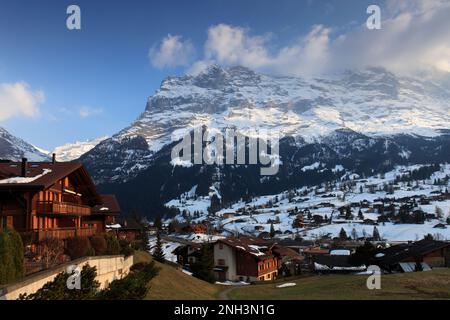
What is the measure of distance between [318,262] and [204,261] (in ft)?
161

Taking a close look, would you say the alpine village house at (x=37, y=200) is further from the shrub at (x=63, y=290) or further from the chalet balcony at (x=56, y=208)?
the shrub at (x=63, y=290)

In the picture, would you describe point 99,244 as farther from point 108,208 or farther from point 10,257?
point 108,208

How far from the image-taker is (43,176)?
36531mm

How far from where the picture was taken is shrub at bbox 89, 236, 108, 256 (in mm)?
30641

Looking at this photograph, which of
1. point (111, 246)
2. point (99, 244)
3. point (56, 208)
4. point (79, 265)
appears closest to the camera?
point (79, 265)

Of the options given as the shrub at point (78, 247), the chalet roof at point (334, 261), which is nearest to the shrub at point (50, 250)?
the shrub at point (78, 247)

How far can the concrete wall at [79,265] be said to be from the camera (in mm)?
15023

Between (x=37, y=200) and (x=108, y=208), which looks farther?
(x=108, y=208)

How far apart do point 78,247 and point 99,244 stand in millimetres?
3210

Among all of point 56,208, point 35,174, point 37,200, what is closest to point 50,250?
point 37,200

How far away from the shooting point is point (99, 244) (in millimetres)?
31250

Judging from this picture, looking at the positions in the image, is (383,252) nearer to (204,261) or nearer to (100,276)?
(204,261)

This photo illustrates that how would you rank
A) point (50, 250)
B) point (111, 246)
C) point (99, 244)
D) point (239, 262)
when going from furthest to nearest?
point (239, 262)
point (111, 246)
point (99, 244)
point (50, 250)

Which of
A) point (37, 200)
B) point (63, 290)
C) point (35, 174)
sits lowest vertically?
point (63, 290)
